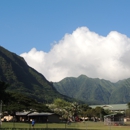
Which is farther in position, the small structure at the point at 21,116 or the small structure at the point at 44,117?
the small structure at the point at 21,116

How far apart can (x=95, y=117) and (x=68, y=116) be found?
43.3 ft

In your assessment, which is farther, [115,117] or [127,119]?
[127,119]

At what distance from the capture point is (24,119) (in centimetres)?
9406

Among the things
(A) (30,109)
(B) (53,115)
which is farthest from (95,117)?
(A) (30,109)

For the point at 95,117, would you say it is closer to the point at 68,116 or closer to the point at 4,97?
the point at 68,116

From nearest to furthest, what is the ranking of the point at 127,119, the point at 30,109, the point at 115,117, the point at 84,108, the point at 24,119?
the point at 115,117
the point at 30,109
the point at 24,119
the point at 127,119
the point at 84,108

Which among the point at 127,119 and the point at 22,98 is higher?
the point at 22,98

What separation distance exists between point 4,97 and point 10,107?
1480 inches

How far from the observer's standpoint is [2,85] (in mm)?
42406

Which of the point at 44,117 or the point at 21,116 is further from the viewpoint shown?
the point at 21,116

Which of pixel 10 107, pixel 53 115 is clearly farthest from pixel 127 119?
pixel 10 107

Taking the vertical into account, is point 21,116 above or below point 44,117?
above

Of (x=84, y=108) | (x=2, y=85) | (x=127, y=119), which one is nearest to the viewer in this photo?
(x=2, y=85)

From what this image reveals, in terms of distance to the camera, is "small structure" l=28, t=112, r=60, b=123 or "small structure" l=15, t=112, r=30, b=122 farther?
"small structure" l=15, t=112, r=30, b=122
